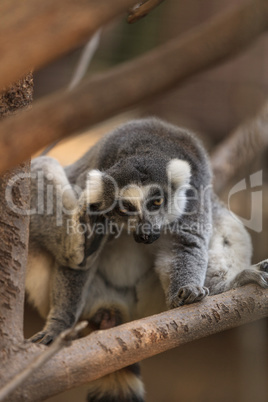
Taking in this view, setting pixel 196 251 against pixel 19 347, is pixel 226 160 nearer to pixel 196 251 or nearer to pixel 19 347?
pixel 196 251

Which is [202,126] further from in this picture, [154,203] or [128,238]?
[154,203]

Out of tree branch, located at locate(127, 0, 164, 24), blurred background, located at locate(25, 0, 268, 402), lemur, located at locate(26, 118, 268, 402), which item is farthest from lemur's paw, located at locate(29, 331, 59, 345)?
tree branch, located at locate(127, 0, 164, 24)

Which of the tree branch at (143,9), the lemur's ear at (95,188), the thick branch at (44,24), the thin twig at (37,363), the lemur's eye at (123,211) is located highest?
the tree branch at (143,9)

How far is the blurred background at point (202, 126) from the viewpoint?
14.8 ft

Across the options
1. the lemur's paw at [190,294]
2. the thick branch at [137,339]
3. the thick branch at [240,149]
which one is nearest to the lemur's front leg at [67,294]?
the lemur's paw at [190,294]

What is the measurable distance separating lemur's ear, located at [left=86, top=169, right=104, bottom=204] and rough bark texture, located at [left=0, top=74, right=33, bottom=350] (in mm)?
794

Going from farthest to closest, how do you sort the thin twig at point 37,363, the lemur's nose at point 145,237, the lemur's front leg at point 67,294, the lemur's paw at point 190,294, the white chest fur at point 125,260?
the white chest fur at point 125,260
the lemur's front leg at point 67,294
the lemur's nose at point 145,237
the lemur's paw at point 190,294
the thin twig at point 37,363

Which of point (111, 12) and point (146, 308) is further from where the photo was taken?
point (146, 308)

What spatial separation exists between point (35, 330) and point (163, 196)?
223 centimetres

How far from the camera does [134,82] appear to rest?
4.86ft

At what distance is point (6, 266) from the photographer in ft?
8.11

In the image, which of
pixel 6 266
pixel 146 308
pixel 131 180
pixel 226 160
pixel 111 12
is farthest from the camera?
pixel 226 160

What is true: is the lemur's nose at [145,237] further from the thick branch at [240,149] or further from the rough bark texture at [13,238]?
the thick branch at [240,149]

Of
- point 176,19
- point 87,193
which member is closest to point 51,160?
point 87,193
